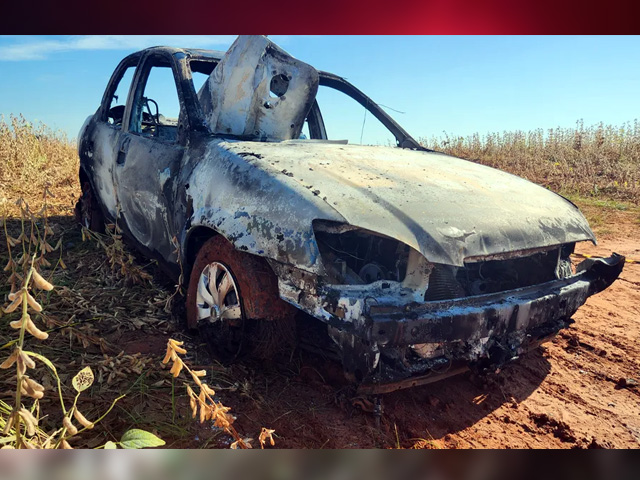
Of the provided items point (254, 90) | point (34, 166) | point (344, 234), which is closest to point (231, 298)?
point (344, 234)

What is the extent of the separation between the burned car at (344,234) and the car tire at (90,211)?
1224mm

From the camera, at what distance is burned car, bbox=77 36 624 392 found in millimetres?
1817

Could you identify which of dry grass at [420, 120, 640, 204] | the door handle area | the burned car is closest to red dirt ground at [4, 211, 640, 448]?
the burned car

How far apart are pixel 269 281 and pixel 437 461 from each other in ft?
3.23

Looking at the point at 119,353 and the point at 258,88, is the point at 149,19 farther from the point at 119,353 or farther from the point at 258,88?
the point at 119,353

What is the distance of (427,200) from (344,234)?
1.26 feet

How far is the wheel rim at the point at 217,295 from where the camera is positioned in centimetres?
218

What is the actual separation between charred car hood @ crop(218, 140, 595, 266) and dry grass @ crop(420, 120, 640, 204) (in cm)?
582

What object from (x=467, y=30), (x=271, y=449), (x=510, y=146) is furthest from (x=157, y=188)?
(x=510, y=146)

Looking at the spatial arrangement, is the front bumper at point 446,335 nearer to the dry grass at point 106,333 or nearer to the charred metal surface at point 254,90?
the dry grass at point 106,333

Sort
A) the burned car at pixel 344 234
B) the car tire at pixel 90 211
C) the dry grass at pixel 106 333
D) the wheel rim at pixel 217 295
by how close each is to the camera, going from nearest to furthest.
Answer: the burned car at pixel 344 234 < the dry grass at pixel 106 333 < the wheel rim at pixel 217 295 < the car tire at pixel 90 211

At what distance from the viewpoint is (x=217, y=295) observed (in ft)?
7.49

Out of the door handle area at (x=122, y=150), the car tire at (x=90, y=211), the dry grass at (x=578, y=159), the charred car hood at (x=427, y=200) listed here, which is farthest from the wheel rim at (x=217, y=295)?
the dry grass at (x=578, y=159)

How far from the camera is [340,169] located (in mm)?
2240
